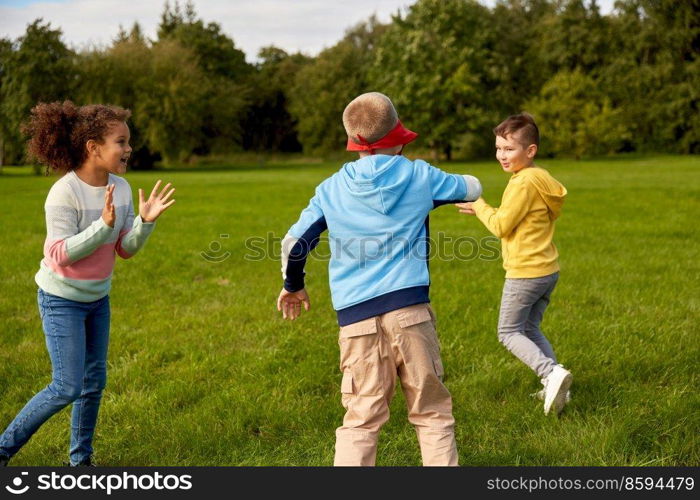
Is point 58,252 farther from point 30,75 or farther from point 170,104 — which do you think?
point 30,75

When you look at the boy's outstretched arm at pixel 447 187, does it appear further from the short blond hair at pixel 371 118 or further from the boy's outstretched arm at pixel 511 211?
the boy's outstretched arm at pixel 511 211

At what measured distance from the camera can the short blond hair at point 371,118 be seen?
9.84 ft

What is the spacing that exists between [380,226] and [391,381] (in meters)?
0.72

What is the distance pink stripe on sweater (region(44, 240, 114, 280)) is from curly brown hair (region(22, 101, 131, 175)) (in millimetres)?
433

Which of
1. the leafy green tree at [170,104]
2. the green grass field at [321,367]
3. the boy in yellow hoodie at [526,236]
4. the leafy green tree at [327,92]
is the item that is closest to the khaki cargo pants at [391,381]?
the green grass field at [321,367]

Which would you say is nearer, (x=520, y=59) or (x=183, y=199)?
(x=183, y=199)

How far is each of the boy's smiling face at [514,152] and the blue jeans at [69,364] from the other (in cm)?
251

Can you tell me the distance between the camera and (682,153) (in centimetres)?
5241

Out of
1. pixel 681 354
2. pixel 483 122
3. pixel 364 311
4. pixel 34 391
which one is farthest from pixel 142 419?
pixel 483 122

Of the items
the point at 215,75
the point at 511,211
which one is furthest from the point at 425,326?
the point at 215,75

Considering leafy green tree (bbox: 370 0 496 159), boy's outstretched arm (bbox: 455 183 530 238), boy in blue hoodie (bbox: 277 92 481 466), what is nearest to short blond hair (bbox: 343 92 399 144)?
boy in blue hoodie (bbox: 277 92 481 466)

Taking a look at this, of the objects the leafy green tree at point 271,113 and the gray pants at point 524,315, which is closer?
the gray pants at point 524,315

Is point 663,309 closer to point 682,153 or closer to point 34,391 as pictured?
point 34,391
